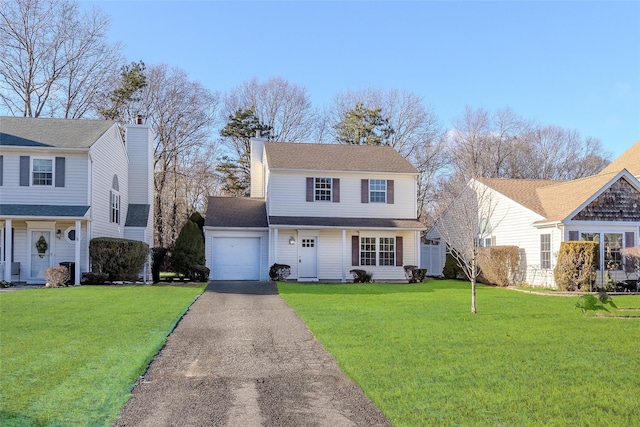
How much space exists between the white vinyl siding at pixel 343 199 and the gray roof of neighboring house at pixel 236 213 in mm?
1120

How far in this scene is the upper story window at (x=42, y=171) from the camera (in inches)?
797

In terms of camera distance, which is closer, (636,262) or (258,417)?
(258,417)

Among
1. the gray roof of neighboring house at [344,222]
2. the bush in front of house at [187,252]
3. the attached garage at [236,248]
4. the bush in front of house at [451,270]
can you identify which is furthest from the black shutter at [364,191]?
the bush in front of house at [187,252]

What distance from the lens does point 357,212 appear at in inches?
955

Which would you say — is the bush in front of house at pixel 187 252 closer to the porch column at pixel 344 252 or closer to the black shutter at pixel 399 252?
the porch column at pixel 344 252

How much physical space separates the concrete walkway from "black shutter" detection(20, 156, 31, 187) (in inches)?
513

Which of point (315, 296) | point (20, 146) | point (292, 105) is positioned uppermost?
point (292, 105)

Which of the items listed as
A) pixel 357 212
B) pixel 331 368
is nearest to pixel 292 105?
pixel 357 212

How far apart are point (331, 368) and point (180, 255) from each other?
16615 millimetres

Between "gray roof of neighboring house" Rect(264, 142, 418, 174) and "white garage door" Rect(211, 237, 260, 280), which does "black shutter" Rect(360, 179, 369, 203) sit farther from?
"white garage door" Rect(211, 237, 260, 280)

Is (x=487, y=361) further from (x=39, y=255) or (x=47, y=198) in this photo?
(x=39, y=255)

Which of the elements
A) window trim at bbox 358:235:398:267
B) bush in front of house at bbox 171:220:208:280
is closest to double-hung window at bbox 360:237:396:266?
window trim at bbox 358:235:398:267

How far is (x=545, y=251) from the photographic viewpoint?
69.0 feet

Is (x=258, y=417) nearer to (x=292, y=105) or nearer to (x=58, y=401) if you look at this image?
(x=58, y=401)
